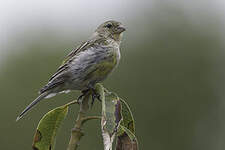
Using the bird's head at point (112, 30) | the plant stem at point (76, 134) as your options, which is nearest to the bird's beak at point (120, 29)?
the bird's head at point (112, 30)

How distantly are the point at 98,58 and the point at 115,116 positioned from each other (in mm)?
2135

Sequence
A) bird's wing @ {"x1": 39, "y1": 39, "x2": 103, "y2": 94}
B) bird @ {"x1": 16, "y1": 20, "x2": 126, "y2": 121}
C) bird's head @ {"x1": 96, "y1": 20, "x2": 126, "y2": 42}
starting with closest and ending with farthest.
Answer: bird's wing @ {"x1": 39, "y1": 39, "x2": 103, "y2": 94} < bird @ {"x1": 16, "y1": 20, "x2": 126, "y2": 121} < bird's head @ {"x1": 96, "y1": 20, "x2": 126, "y2": 42}

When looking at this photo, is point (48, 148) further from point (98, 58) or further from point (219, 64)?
point (219, 64)

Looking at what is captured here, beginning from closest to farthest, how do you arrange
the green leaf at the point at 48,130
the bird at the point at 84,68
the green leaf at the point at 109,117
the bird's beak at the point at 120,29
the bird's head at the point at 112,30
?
the green leaf at the point at 109,117
the green leaf at the point at 48,130
the bird at the point at 84,68
the bird's head at the point at 112,30
the bird's beak at the point at 120,29

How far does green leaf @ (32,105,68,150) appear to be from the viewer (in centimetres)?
278

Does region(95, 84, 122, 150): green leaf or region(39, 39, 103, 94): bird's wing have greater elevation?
region(39, 39, 103, 94): bird's wing

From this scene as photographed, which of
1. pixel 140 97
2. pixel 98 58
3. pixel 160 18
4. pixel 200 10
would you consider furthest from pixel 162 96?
pixel 98 58

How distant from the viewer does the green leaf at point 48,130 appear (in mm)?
2783

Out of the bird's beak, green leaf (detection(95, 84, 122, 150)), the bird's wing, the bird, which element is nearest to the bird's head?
the bird's beak

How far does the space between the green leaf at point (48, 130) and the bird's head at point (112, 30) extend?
8.20ft

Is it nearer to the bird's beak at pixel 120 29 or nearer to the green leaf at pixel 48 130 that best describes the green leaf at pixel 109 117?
the green leaf at pixel 48 130

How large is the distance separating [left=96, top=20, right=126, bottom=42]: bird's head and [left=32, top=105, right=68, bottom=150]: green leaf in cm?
250

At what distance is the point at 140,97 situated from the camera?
45.2 ft

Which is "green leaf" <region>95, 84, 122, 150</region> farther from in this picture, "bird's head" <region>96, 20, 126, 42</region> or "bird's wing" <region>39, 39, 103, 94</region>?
"bird's head" <region>96, 20, 126, 42</region>
